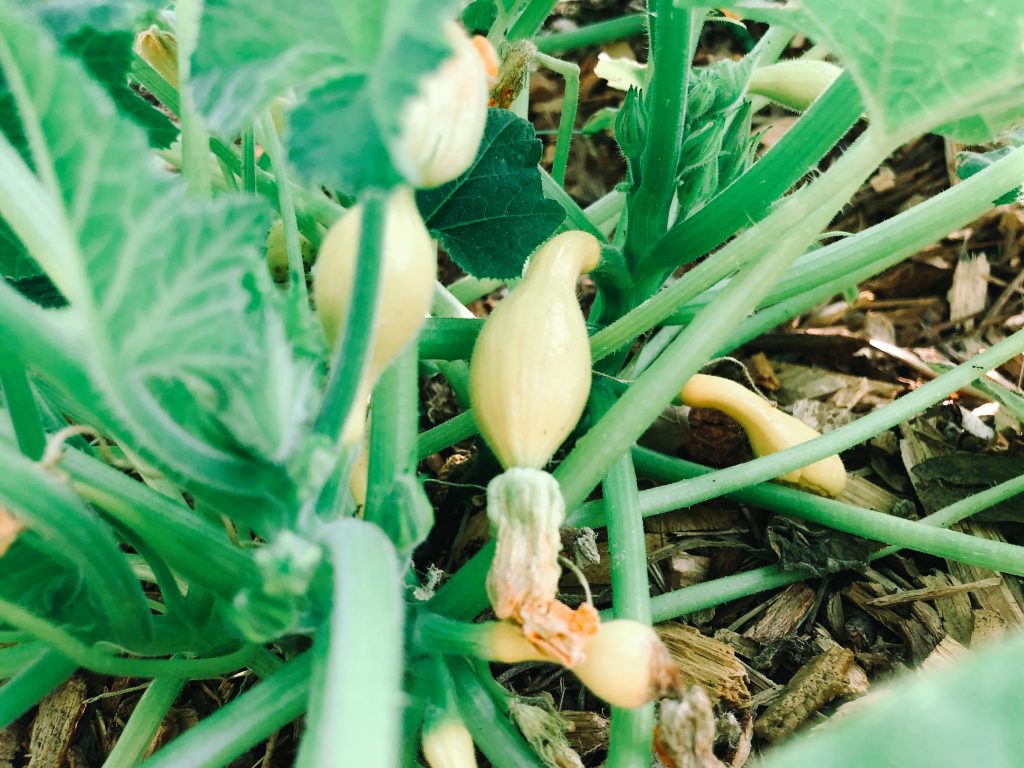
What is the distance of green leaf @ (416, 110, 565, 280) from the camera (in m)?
1.13

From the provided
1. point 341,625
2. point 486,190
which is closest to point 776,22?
point 486,190

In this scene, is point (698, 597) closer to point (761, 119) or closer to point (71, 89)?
point (71, 89)

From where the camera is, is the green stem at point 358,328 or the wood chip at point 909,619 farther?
the wood chip at point 909,619

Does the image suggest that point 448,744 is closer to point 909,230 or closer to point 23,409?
point 23,409

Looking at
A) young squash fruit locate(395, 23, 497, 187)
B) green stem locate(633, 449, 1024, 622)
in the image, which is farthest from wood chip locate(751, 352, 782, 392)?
young squash fruit locate(395, 23, 497, 187)

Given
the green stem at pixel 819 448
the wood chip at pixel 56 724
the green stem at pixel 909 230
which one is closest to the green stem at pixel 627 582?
the green stem at pixel 819 448

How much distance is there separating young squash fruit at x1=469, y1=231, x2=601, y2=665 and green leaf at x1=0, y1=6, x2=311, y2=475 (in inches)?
8.7

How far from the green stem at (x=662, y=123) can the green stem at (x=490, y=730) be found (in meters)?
0.57

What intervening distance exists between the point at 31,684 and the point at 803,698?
86 centimetres

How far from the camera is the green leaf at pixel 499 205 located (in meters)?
1.13

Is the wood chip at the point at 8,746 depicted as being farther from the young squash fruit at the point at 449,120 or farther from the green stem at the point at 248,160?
the young squash fruit at the point at 449,120

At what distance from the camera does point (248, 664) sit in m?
1.02

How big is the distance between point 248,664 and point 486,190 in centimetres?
62

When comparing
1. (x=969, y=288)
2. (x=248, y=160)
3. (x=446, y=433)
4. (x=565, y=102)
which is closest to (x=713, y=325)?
(x=446, y=433)
